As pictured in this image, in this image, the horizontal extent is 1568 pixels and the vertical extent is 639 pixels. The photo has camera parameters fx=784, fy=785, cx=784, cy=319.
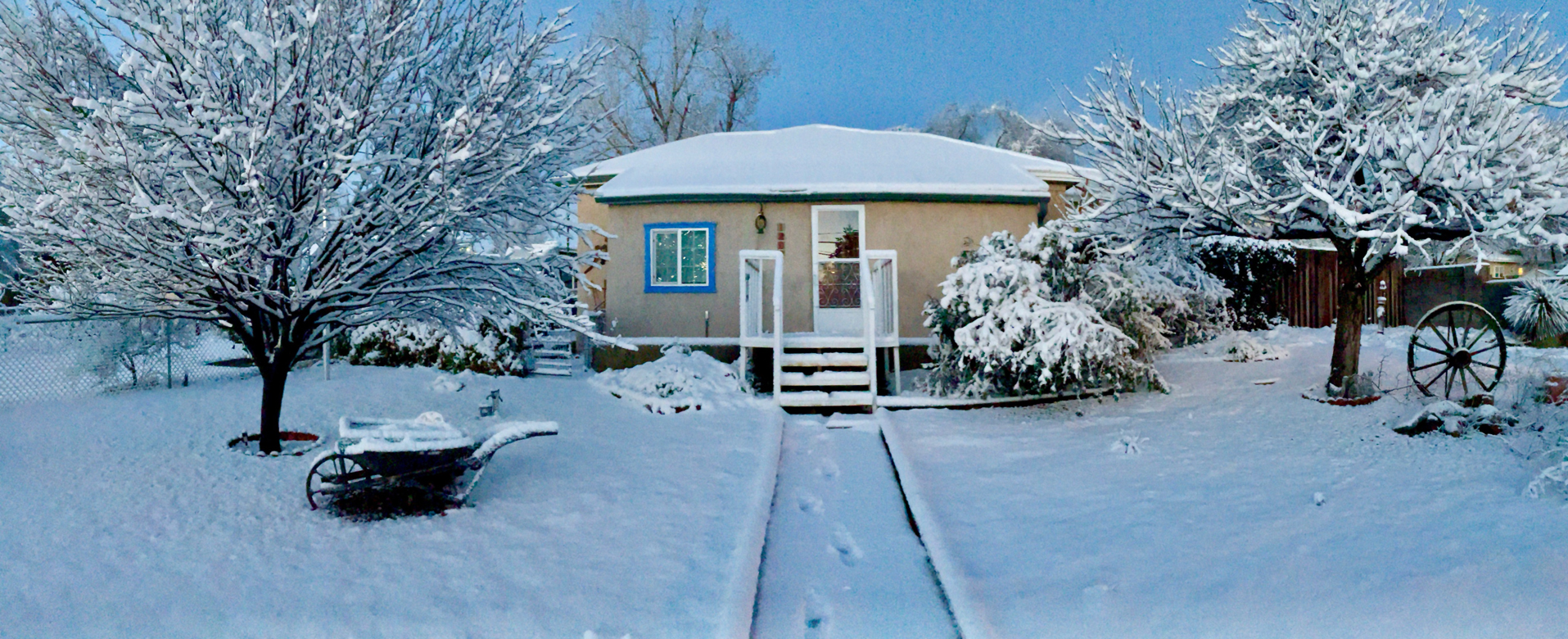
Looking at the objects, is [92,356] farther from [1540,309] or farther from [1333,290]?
[1333,290]

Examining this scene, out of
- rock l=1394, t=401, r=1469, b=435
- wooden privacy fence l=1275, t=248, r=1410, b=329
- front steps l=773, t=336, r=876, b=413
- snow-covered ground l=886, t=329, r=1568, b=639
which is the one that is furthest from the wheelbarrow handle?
wooden privacy fence l=1275, t=248, r=1410, b=329

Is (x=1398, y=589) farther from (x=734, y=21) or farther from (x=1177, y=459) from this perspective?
(x=734, y=21)

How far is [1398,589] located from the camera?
3586 mm

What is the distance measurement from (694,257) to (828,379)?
315 centimetres

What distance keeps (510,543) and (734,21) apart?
24.6m

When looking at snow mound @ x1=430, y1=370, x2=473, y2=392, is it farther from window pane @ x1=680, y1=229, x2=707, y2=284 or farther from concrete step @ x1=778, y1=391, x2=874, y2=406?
concrete step @ x1=778, y1=391, x2=874, y2=406

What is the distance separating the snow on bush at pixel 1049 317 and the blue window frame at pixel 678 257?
352 cm

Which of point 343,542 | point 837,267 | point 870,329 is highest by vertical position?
point 837,267

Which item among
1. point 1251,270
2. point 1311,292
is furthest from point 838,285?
point 1311,292

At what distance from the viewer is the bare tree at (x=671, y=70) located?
Answer: 25547mm

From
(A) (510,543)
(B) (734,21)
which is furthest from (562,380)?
(B) (734,21)

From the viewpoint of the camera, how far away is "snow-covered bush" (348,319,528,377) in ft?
33.4

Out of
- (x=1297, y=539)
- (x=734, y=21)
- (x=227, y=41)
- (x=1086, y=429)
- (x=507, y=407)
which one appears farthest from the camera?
(x=734, y=21)

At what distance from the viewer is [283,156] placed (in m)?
4.85
